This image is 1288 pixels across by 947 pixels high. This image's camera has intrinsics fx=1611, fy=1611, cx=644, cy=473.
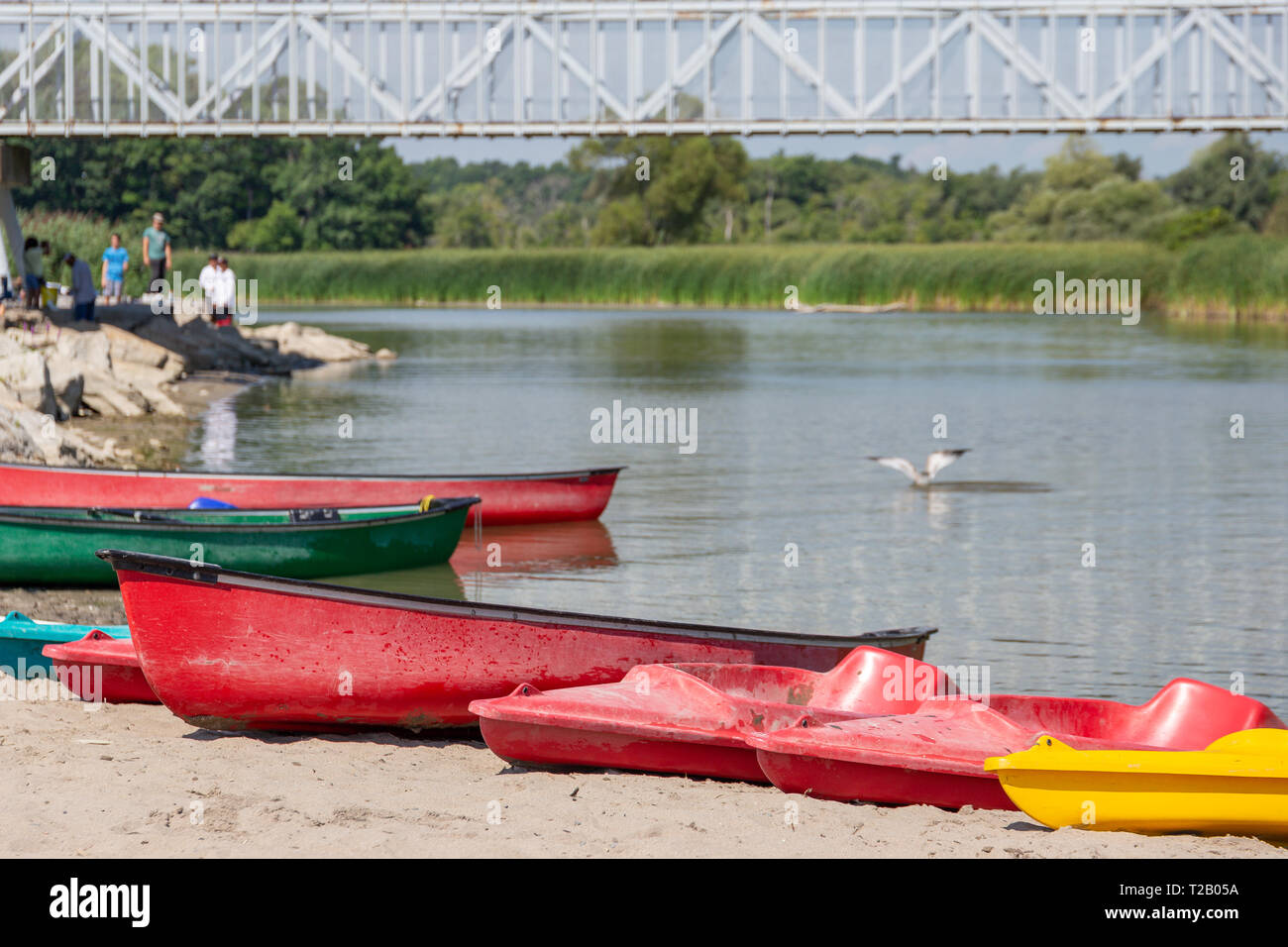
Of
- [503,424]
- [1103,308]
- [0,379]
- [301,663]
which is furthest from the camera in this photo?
[1103,308]

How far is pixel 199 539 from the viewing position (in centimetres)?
1128

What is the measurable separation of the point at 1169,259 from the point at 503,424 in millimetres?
37252

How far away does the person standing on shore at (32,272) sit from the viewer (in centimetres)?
2817

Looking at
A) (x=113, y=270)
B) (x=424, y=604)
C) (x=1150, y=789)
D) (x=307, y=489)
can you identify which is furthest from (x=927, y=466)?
(x=113, y=270)

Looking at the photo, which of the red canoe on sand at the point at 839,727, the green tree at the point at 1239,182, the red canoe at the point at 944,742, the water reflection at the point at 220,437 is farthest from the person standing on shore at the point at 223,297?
the green tree at the point at 1239,182

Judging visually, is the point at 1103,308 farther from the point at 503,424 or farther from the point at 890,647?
the point at 890,647

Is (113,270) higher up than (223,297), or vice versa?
(113,270)

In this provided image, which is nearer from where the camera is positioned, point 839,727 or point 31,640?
point 839,727

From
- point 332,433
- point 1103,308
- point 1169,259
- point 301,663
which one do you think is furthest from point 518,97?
point 1103,308

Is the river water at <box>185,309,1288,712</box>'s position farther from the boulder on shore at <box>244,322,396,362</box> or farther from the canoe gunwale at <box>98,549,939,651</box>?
the canoe gunwale at <box>98,549,939,651</box>

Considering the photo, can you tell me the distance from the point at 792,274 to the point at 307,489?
50557mm

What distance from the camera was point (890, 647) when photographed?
28.4 feet

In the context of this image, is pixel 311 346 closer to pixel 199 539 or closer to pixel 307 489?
pixel 307 489

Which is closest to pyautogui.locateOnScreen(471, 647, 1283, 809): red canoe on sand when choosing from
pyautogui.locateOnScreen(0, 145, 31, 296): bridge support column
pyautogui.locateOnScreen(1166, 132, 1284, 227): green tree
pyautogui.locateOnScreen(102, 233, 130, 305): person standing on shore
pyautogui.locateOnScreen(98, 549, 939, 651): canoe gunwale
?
pyautogui.locateOnScreen(98, 549, 939, 651): canoe gunwale
